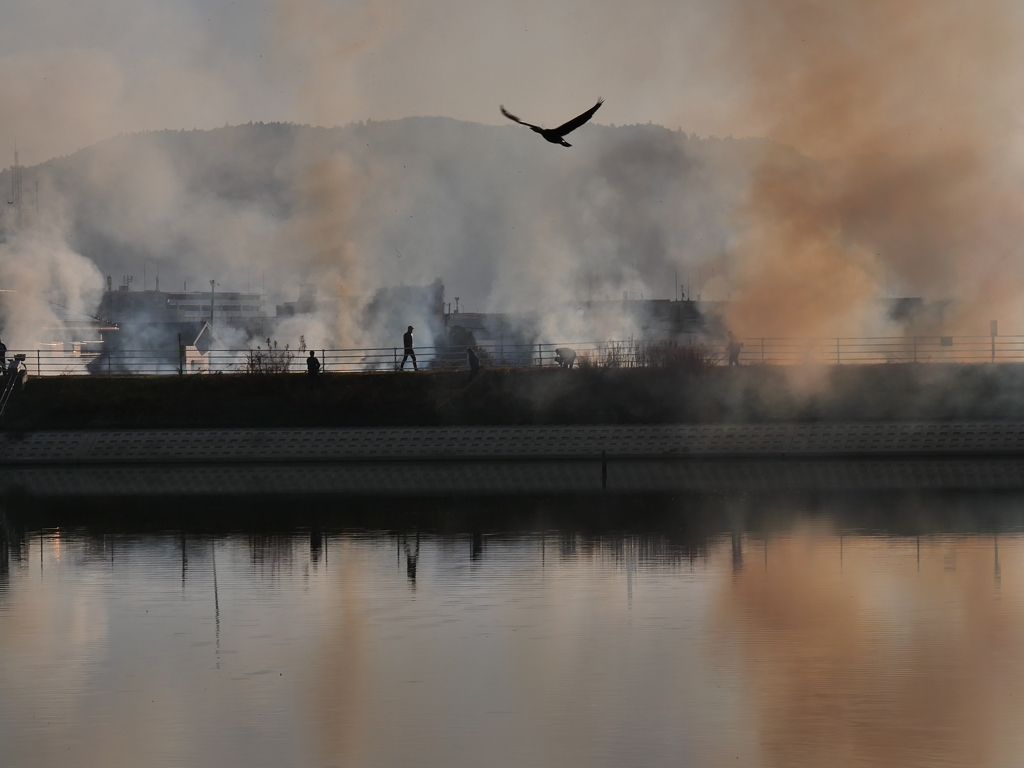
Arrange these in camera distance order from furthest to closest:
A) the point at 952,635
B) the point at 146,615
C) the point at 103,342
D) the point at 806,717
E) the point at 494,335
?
1. the point at 494,335
2. the point at 103,342
3. the point at 146,615
4. the point at 952,635
5. the point at 806,717

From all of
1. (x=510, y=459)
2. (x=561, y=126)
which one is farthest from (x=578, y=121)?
(x=510, y=459)

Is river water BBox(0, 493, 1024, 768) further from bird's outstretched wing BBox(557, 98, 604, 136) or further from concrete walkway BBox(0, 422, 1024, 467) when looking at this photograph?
concrete walkway BBox(0, 422, 1024, 467)

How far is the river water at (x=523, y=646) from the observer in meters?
11.1

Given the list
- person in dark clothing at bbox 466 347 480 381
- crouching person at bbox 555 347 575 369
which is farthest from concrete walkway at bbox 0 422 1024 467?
crouching person at bbox 555 347 575 369

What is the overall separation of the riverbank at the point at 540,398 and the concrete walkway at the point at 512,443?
7.82 ft

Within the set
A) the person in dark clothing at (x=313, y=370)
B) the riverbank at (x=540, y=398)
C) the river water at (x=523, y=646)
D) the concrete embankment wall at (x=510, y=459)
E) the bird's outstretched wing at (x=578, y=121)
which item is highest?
the bird's outstretched wing at (x=578, y=121)

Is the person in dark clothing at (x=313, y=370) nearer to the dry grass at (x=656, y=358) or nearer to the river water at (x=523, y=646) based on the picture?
the dry grass at (x=656, y=358)

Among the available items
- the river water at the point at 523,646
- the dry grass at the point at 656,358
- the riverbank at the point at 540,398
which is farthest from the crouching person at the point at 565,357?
the river water at the point at 523,646

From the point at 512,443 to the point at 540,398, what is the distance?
581 centimetres

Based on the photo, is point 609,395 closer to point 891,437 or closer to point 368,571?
point 891,437

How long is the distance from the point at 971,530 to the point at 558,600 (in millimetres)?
9585

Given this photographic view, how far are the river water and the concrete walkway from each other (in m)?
21.2

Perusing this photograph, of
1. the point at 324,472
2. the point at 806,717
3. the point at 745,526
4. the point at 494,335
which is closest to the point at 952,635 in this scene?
the point at 806,717

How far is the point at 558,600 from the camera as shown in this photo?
18.0m
